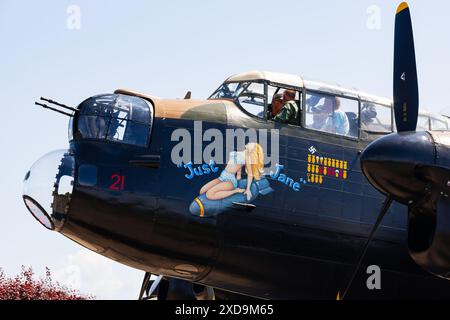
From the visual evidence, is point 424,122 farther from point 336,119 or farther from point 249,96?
point 249,96

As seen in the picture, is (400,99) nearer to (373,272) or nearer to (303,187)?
(303,187)

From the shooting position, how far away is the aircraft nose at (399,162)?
1382 cm

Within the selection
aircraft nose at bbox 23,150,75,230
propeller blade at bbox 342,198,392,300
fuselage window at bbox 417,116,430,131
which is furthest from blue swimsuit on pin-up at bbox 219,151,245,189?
fuselage window at bbox 417,116,430,131

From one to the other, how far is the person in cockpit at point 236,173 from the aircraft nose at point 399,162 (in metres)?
2.01

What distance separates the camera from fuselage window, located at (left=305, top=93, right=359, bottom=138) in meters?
16.2

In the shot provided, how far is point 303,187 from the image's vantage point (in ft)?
51.3

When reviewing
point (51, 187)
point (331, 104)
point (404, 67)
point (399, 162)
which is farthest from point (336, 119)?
point (51, 187)

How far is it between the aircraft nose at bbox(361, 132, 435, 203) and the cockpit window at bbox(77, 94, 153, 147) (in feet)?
12.3

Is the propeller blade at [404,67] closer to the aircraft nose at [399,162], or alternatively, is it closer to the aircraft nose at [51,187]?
the aircraft nose at [399,162]

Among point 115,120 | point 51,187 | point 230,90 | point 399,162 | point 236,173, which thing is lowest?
point 51,187

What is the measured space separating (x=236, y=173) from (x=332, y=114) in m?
2.51

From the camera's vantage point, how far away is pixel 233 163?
15.2 m

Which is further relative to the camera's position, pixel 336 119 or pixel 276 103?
pixel 336 119
